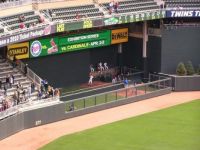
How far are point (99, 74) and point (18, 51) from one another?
8177mm

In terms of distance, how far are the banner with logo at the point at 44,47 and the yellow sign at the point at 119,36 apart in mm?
5514

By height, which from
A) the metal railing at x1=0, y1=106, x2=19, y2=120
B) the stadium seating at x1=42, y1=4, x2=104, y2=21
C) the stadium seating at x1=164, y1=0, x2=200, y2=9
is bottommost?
the metal railing at x1=0, y1=106, x2=19, y2=120

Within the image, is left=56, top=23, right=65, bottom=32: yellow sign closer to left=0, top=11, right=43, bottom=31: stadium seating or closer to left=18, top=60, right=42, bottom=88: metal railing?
left=0, top=11, right=43, bottom=31: stadium seating

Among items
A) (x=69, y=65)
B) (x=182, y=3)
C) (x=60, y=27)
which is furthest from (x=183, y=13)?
(x=60, y=27)

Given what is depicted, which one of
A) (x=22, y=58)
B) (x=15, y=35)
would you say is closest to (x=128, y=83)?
(x=22, y=58)

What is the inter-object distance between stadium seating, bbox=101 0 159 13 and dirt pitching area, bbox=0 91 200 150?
6543 mm

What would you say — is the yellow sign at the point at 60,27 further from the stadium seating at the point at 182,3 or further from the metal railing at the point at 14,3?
the stadium seating at the point at 182,3

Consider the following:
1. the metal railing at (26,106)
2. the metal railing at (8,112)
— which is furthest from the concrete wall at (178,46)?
the metal railing at (8,112)

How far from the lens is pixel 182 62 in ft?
135

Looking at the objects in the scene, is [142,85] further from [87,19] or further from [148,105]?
[87,19]

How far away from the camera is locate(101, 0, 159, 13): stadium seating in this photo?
1556 inches

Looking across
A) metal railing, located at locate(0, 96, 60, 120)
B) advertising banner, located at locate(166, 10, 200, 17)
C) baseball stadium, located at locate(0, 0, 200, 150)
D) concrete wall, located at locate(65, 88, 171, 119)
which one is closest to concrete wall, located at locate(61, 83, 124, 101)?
baseball stadium, located at locate(0, 0, 200, 150)

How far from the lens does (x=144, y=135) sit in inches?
1129

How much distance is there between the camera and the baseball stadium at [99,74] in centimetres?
2873
